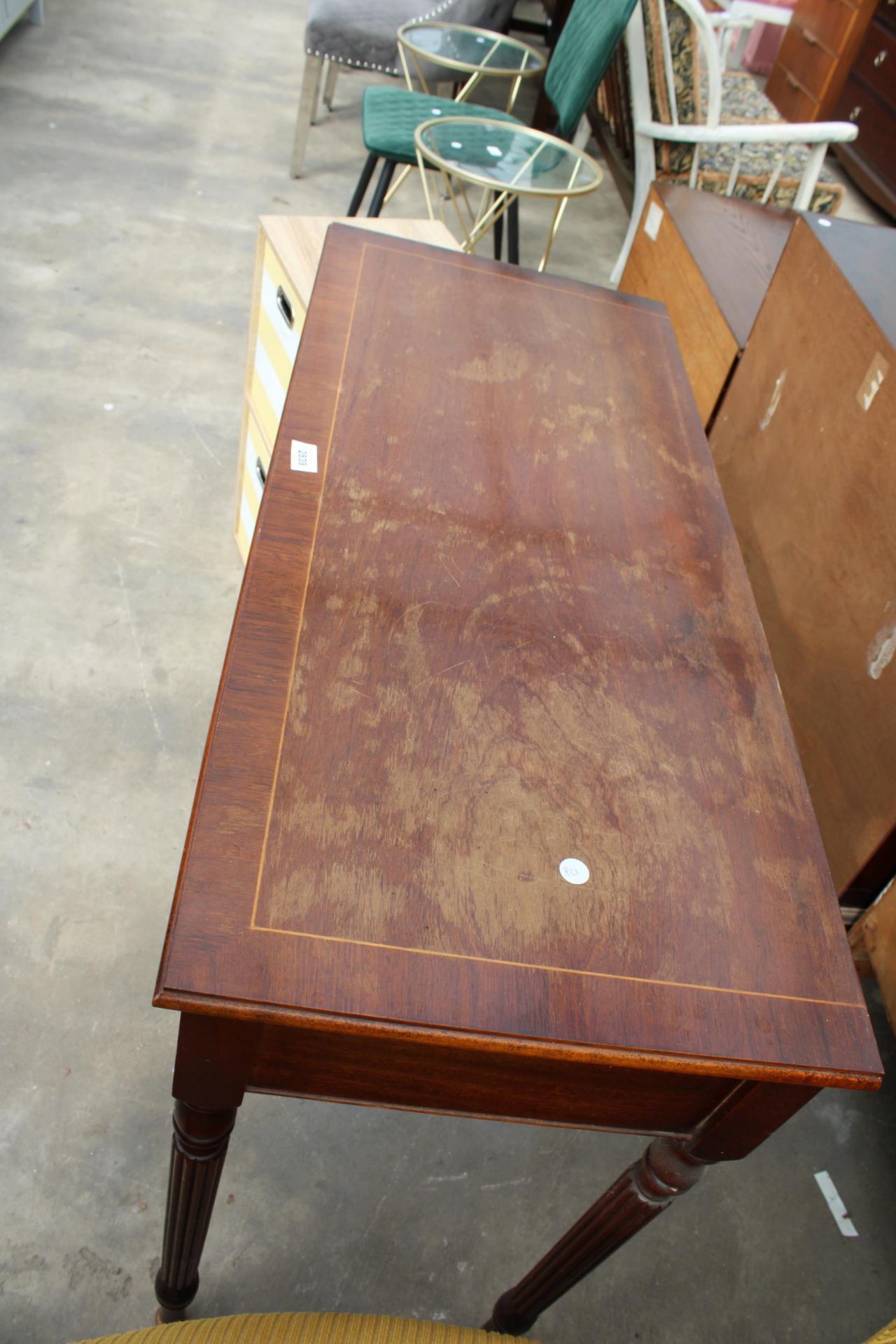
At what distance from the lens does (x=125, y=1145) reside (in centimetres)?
130

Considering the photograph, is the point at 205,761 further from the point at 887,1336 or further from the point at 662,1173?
the point at 887,1336

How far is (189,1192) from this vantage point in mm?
934

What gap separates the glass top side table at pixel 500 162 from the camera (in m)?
2.20

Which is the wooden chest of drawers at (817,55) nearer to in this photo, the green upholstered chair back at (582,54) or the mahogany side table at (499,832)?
the green upholstered chair back at (582,54)

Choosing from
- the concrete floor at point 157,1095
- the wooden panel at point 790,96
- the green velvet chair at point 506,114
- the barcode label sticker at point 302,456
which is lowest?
the concrete floor at point 157,1095

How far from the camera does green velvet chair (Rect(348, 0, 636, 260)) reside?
8.52 feet

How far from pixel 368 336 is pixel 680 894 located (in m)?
0.87

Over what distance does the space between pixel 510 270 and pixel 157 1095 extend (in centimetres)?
131

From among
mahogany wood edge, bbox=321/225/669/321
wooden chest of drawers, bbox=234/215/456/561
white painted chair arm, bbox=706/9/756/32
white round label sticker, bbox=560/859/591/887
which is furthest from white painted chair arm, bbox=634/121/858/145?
white round label sticker, bbox=560/859/591/887

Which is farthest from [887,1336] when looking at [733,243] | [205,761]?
[733,243]

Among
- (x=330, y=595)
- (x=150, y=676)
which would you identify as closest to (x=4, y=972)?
(x=150, y=676)

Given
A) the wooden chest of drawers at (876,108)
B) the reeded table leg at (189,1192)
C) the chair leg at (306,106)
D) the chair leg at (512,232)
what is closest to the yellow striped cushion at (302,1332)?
the reeded table leg at (189,1192)

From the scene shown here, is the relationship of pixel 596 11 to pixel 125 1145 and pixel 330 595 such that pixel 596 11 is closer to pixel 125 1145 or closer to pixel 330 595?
pixel 330 595

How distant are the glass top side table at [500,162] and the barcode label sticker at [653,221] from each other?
39cm
